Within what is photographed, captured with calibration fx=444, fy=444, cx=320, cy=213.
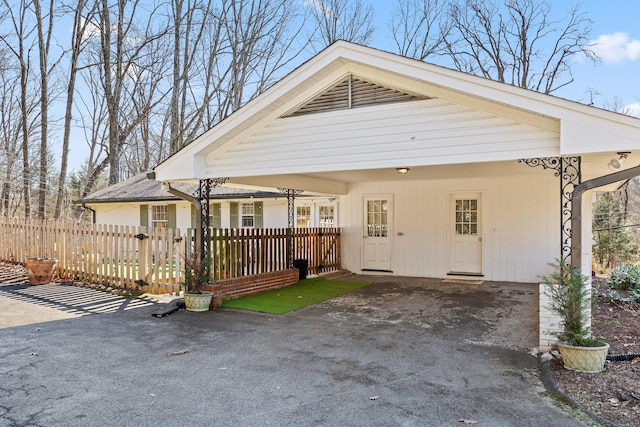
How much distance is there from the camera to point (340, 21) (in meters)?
23.1

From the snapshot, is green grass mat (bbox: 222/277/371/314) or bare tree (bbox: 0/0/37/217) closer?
green grass mat (bbox: 222/277/371/314)

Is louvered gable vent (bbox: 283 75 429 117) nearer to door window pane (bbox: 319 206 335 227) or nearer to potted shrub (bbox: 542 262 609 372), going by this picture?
potted shrub (bbox: 542 262 609 372)

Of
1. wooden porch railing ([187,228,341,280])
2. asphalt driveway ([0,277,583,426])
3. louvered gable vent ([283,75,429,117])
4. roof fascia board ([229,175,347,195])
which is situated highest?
louvered gable vent ([283,75,429,117])

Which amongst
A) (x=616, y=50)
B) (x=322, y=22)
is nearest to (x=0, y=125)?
(x=322, y=22)

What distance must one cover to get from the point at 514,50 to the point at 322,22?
969cm

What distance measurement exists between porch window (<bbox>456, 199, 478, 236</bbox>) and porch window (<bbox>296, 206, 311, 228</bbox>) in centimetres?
500

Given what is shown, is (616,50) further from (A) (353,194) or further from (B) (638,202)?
(A) (353,194)

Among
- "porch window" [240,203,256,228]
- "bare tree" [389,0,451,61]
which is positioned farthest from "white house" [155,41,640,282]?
"bare tree" [389,0,451,61]

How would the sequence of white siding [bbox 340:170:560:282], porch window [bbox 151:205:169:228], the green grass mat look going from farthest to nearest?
porch window [bbox 151:205:169:228], white siding [bbox 340:170:560:282], the green grass mat

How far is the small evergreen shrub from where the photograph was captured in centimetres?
926

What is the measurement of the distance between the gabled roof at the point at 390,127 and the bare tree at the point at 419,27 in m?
16.6

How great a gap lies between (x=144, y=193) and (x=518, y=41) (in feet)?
60.5

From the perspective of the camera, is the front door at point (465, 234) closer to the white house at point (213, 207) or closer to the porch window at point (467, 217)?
the porch window at point (467, 217)

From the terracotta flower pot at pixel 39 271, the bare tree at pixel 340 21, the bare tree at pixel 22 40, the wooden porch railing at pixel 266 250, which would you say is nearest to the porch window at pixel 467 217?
the wooden porch railing at pixel 266 250
